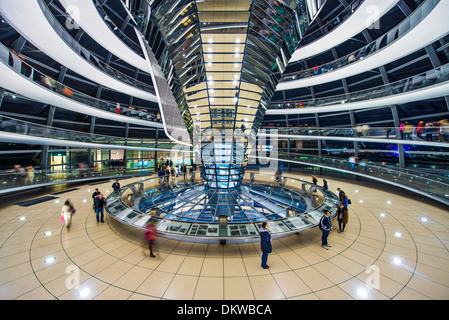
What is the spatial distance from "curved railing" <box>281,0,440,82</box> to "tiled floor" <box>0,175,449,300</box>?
1095 cm

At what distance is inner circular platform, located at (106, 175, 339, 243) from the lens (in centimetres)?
635

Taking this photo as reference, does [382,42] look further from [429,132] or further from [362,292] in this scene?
[362,292]

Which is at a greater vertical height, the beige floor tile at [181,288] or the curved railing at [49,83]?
the curved railing at [49,83]

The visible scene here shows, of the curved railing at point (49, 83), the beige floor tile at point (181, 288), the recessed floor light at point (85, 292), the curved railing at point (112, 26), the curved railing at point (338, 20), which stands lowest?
the beige floor tile at point (181, 288)

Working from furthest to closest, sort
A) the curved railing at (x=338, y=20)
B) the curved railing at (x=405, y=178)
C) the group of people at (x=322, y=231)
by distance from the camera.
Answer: the curved railing at (x=338, y=20) → the curved railing at (x=405, y=178) → the group of people at (x=322, y=231)

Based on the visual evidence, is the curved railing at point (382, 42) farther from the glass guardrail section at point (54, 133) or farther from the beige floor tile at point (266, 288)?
the glass guardrail section at point (54, 133)

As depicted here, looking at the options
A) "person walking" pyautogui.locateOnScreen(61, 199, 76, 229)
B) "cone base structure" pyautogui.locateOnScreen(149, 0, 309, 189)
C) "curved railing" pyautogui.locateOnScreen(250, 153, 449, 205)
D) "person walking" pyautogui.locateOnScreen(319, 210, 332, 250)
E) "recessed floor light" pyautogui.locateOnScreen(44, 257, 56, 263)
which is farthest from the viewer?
"curved railing" pyautogui.locateOnScreen(250, 153, 449, 205)

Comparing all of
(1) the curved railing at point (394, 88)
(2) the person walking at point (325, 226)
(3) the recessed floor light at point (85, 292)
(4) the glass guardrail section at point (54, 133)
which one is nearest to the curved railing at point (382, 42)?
(1) the curved railing at point (394, 88)

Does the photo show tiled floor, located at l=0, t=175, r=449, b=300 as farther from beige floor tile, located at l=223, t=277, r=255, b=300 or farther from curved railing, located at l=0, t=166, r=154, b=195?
curved railing, located at l=0, t=166, r=154, b=195

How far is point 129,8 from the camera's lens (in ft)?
25.8

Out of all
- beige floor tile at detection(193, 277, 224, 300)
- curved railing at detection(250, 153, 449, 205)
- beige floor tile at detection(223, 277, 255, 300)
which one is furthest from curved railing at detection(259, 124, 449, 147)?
beige floor tile at detection(193, 277, 224, 300)

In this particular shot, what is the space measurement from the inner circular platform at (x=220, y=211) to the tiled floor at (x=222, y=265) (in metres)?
0.61

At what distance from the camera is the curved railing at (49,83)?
27.2 ft
